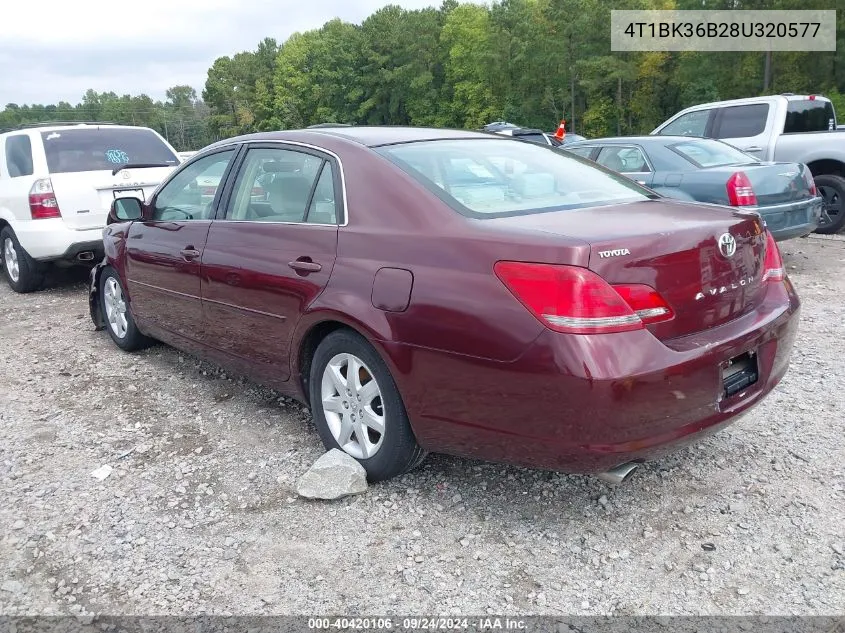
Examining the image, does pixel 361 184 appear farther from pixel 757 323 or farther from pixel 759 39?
pixel 759 39

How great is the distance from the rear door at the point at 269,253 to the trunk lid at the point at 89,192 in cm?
359

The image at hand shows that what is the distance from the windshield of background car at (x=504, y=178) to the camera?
9.75 feet

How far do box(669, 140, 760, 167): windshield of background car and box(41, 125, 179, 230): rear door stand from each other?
17.1 feet

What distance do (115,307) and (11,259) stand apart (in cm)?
328

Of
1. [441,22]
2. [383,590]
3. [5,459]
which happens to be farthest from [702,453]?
[441,22]

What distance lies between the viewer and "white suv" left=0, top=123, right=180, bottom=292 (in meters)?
7.02

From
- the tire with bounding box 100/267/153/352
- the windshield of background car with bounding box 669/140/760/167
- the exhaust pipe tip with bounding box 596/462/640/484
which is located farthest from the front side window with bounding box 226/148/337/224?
the windshield of background car with bounding box 669/140/760/167

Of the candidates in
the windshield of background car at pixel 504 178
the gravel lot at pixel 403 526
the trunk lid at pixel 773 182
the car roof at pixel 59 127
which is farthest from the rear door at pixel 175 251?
the trunk lid at pixel 773 182

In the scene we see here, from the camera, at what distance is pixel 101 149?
299 inches

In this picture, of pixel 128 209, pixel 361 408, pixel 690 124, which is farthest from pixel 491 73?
pixel 361 408

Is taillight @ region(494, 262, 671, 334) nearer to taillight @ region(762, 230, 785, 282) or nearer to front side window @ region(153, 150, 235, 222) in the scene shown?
taillight @ region(762, 230, 785, 282)

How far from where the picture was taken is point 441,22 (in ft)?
244

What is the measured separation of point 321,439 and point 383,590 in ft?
3.66

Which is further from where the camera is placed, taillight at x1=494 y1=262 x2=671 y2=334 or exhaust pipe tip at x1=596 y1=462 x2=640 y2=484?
exhaust pipe tip at x1=596 y1=462 x2=640 y2=484
